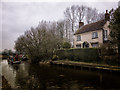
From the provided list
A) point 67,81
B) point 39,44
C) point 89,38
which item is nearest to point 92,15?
point 89,38

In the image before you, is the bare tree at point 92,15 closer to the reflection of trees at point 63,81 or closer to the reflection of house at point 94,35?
the reflection of house at point 94,35

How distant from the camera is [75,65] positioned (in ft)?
67.1

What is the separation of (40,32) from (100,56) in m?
19.4

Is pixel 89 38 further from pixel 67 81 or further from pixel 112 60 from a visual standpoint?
pixel 67 81

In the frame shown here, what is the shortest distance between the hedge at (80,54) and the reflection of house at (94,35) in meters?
5.68

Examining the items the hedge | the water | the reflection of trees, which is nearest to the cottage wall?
the hedge

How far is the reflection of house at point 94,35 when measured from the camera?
25.6 metres

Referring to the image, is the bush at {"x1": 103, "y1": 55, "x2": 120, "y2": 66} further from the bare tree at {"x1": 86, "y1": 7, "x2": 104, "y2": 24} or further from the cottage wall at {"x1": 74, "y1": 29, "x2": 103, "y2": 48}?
the bare tree at {"x1": 86, "y1": 7, "x2": 104, "y2": 24}

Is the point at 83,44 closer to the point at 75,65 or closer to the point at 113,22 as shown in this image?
the point at 75,65

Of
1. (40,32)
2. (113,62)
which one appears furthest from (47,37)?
(113,62)

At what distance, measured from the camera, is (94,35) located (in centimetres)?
2722

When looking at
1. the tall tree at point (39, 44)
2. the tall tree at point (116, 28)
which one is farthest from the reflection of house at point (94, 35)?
the tall tree at point (116, 28)

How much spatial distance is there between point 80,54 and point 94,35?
26.1 ft

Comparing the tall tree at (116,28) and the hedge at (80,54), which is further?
the hedge at (80,54)
